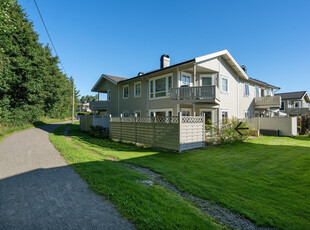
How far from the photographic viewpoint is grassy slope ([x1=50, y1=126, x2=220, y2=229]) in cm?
273

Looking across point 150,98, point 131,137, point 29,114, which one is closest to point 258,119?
point 150,98

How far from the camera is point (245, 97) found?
19188 mm

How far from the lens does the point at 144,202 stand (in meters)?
3.40

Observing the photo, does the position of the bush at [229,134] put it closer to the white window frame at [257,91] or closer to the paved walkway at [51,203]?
the paved walkway at [51,203]

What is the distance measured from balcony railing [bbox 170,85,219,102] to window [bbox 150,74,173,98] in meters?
1.77

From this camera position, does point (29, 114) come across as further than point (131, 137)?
Yes

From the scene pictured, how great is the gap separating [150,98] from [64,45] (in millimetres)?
9990

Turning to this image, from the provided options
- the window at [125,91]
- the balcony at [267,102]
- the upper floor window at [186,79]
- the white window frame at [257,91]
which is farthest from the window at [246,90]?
the window at [125,91]

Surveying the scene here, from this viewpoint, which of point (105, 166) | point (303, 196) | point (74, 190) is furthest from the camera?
point (105, 166)

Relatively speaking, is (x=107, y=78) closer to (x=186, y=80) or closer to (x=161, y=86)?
(x=161, y=86)

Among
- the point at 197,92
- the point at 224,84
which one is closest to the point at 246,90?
the point at 224,84

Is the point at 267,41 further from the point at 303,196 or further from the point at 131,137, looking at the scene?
the point at 303,196

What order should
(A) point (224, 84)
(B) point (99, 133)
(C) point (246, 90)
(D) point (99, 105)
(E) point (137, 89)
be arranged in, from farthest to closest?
(D) point (99, 105) < (C) point (246, 90) < (E) point (137, 89) < (A) point (224, 84) < (B) point (99, 133)

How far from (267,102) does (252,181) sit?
726 inches
